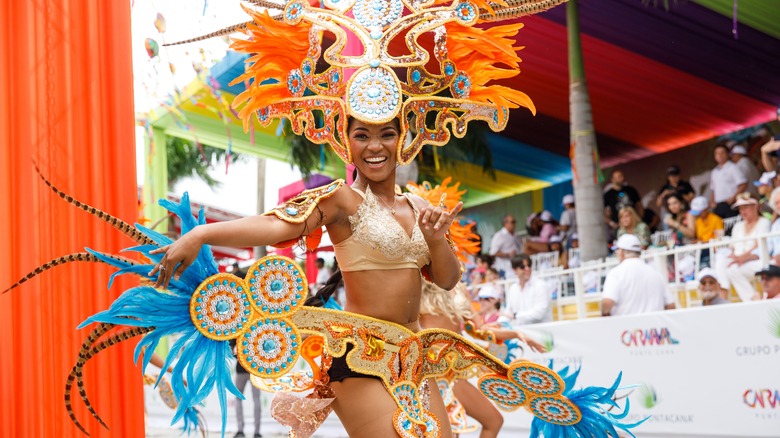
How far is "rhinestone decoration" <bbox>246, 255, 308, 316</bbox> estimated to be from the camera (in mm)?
2914

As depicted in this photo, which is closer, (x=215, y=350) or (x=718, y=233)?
(x=215, y=350)

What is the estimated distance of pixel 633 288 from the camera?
7164 mm

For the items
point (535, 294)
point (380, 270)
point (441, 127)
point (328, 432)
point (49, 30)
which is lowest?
point (328, 432)

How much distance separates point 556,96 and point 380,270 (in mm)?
9538

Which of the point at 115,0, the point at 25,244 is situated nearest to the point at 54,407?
the point at 25,244

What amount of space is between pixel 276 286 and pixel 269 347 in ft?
0.66

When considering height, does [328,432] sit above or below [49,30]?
below

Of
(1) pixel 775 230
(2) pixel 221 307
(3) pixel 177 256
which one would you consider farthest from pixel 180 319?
(1) pixel 775 230

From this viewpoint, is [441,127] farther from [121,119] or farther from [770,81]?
[770,81]

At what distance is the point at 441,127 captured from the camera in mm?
3600

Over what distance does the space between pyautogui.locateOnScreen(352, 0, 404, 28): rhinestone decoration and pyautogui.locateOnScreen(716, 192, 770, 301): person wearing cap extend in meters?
4.43

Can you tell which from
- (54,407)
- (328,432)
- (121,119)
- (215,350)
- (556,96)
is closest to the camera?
(215,350)

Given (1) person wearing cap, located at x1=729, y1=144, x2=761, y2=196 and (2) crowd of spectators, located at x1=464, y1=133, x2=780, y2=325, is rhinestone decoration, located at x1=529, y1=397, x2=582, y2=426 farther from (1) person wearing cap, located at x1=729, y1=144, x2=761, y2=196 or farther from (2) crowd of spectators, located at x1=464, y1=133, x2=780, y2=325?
(1) person wearing cap, located at x1=729, y1=144, x2=761, y2=196

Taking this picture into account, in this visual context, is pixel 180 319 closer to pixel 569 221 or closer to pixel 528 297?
pixel 528 297
